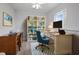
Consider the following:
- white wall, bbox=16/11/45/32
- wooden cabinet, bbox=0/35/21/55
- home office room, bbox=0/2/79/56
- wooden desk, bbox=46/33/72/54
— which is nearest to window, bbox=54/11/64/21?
home office room, bbox=0/2/79/56

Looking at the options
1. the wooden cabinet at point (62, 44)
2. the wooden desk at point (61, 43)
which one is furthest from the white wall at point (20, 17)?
the wooden cabinet at point (62, 44)

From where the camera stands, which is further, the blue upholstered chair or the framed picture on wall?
the blue upholstered chair

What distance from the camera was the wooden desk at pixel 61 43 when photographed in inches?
77.3

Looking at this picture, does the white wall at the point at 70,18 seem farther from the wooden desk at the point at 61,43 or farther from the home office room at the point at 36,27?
the wooden desk at the point at 61,43

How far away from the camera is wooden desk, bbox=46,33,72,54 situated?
196cm

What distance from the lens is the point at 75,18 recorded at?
6.79ft

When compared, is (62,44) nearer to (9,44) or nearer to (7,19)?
(9,44)

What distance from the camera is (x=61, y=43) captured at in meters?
2.09

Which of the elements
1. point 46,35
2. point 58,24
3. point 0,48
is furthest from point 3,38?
point 58,24

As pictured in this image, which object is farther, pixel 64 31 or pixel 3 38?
pixel 64 31

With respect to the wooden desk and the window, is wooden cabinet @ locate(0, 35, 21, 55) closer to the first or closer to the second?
the wooden desk

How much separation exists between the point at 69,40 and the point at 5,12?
117 centimetres

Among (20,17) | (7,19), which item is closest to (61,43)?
(20,17)

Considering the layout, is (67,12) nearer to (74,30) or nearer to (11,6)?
(74,30)
